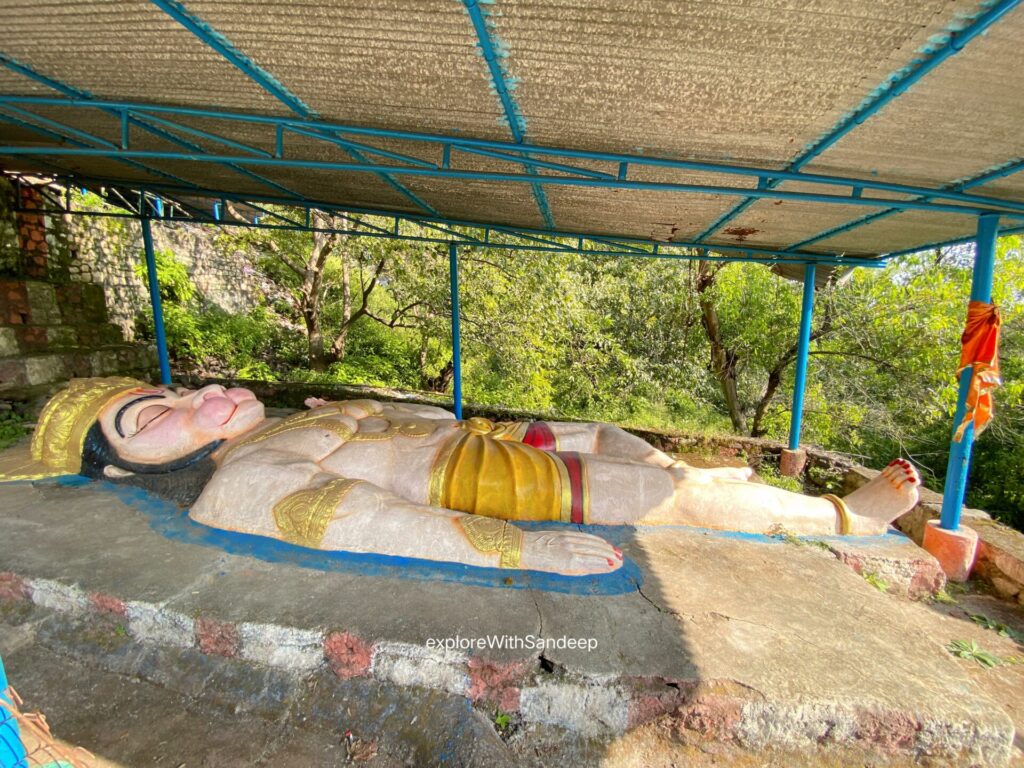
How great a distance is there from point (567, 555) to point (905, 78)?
2403 millimetres

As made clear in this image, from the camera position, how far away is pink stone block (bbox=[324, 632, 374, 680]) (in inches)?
77.3

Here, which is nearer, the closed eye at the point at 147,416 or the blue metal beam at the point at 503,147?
→ the blue metal beam at the point at 503,147

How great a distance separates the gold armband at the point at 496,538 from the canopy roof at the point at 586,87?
77.0 inches

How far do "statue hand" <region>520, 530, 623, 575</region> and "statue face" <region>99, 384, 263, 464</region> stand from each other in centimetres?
190

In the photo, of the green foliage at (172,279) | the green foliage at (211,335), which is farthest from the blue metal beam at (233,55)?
the green foliage at (172,279)

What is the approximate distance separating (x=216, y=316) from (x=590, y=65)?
11047 millimetres

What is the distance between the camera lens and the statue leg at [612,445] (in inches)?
128

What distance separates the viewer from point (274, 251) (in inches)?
351

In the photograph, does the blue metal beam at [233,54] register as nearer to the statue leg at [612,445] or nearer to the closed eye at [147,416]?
the closed eye at [147,416]

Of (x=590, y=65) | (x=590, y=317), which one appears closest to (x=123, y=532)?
(x=590, y=65)

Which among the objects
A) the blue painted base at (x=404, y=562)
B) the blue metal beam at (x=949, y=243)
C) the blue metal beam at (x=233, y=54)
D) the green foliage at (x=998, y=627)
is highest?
the blue metal beam at (x=233, y=54)

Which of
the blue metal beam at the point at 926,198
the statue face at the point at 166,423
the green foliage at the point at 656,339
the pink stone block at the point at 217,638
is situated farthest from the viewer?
the green foliage at the point at 656,339

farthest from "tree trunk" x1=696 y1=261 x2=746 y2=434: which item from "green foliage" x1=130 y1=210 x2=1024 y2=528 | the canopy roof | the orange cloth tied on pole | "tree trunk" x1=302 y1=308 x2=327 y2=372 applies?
"tree trunk" x1=302 y1=308 x2=327 y2=372

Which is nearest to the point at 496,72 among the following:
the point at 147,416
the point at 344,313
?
the point at 147,416
